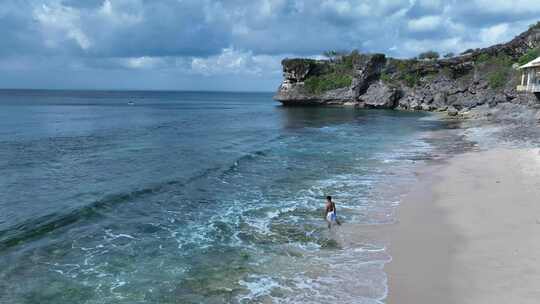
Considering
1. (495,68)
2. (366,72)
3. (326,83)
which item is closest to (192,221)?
(495,68)

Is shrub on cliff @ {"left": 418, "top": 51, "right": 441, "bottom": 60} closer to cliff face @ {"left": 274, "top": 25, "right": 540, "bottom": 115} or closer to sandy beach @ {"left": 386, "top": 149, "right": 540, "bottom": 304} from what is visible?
cliff face @ {"left": 274, "top": 25, "right": 540, "bottom": 115}

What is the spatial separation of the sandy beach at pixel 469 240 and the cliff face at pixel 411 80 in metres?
56.9

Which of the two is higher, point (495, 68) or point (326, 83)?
point (495, 68)

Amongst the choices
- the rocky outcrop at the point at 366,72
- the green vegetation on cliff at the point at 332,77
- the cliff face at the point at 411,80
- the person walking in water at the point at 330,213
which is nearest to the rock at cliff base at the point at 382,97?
the cliff face at the point at 411,80

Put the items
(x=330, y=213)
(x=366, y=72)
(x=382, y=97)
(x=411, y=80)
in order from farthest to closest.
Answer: (x=366, y=72), (x=411, y=80), (x=382, y=97), (x=330, y=213)

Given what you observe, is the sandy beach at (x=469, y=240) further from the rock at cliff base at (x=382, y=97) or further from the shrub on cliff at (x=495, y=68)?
the rock at cliff base at (x=382, y=97)

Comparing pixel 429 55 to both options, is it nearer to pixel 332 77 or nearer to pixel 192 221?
pixel 332 77

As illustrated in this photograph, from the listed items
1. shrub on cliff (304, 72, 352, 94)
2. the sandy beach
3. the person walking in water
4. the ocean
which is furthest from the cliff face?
the person walking in water

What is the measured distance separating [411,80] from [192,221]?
90.2 m

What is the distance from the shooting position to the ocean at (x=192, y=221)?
12.7 metres

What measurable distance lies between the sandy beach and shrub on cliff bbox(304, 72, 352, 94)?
271 ft

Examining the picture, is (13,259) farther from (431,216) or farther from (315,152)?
(315,152)

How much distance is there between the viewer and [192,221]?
19.1m

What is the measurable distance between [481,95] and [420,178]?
220 ft
